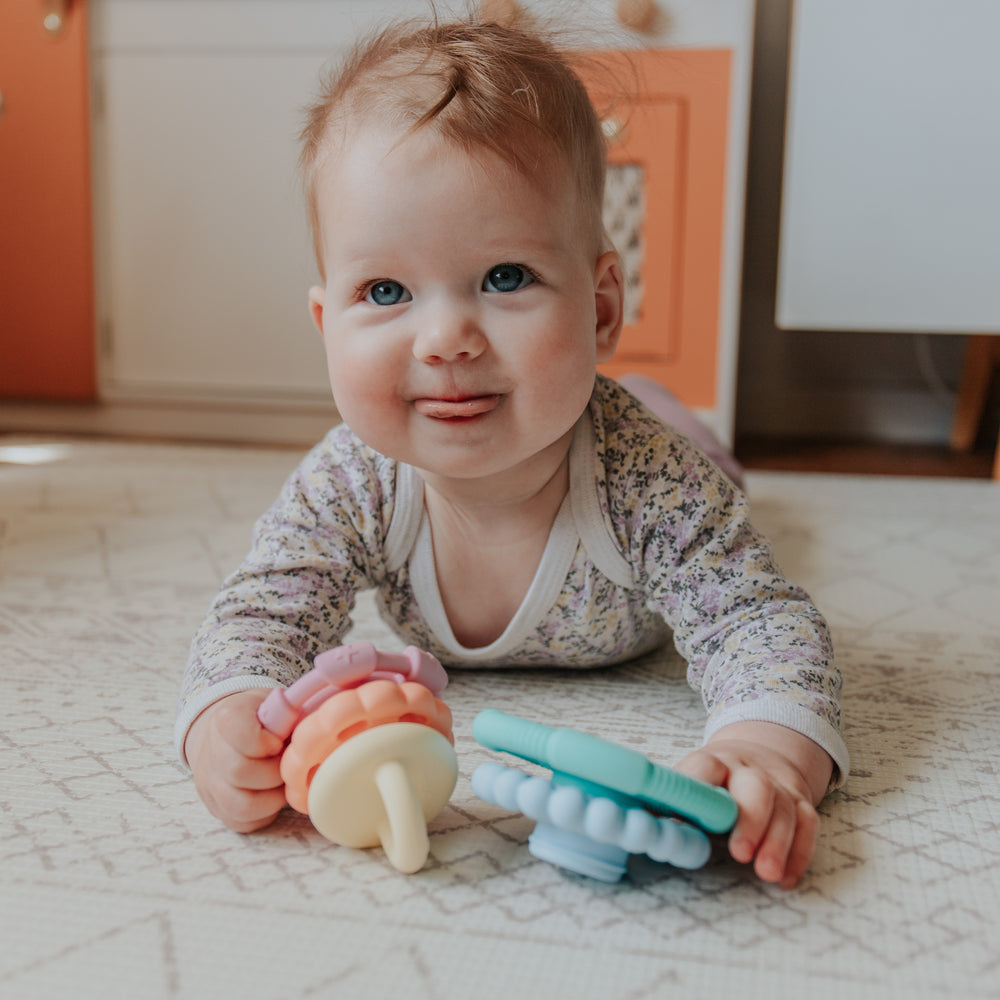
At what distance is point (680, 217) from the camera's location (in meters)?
1.65

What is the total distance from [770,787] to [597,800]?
0.09 metres

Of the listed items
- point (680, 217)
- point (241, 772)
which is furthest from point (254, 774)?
point (680, 217)

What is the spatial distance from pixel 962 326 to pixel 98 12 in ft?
4.63

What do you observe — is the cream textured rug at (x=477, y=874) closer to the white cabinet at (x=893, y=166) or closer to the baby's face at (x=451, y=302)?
the baby's face at (x=451, y=302)

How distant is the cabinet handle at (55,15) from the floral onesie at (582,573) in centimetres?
137

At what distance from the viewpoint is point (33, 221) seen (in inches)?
73.8

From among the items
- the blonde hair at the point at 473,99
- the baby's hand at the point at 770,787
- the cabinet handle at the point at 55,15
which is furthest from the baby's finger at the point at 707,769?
the cabinet handle at the point at 55,15

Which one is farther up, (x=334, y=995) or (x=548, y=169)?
(x=548, y=169)

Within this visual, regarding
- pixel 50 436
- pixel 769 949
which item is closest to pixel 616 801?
pixel 769 949

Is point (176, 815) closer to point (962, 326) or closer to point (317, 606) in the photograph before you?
point (317, 606)

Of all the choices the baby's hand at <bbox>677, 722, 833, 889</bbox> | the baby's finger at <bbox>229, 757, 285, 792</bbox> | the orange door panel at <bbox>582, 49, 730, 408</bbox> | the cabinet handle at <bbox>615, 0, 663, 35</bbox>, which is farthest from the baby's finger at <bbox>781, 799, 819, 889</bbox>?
the cabinet handle at <bbox>615, 0, 663, 35</bbox>

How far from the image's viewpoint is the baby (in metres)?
0.56

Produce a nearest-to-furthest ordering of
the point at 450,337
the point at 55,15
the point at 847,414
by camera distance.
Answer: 1. the point at 450,337
2. the point at 55,15
3. the point at 847,414

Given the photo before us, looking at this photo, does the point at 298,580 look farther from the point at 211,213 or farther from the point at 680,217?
the point at 211,213
